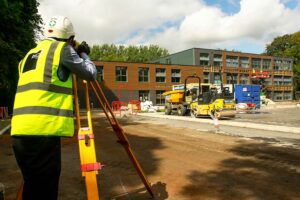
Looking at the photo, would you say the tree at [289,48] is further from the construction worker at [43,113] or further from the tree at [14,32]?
the construction worker at [43,113]

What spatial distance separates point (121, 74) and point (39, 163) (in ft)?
151

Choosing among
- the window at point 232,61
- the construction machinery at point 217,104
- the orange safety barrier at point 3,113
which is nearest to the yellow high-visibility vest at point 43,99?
the construction machinery at point 217,104

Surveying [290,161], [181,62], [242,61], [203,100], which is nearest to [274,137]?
[290,161]

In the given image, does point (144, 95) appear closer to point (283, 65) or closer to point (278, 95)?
point (278, 95)

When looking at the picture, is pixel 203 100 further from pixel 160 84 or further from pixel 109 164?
pixel 160 84

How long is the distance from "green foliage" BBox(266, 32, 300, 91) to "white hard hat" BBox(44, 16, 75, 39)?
80.4 m

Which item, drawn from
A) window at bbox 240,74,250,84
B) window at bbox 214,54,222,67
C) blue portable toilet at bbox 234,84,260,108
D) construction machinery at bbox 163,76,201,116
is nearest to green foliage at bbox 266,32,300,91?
window at bbox 240,74,250,84

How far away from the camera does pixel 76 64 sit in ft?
9.71

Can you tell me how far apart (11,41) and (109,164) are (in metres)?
11.7

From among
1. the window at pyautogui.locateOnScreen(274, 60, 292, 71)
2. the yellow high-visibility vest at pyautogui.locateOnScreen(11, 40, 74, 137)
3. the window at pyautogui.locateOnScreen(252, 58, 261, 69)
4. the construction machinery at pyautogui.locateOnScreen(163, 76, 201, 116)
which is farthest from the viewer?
the window at pyautogui.locateOnScreen(274, 60, 292, 71)

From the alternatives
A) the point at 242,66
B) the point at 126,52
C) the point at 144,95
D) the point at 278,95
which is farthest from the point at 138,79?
the point at 126,52

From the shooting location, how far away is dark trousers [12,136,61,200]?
110 inches

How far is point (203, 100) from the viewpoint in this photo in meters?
21.8

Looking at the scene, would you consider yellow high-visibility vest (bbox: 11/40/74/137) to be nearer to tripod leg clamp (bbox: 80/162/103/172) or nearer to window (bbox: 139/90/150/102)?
tripod leg clamp (bbox: 80/162/103/172)
